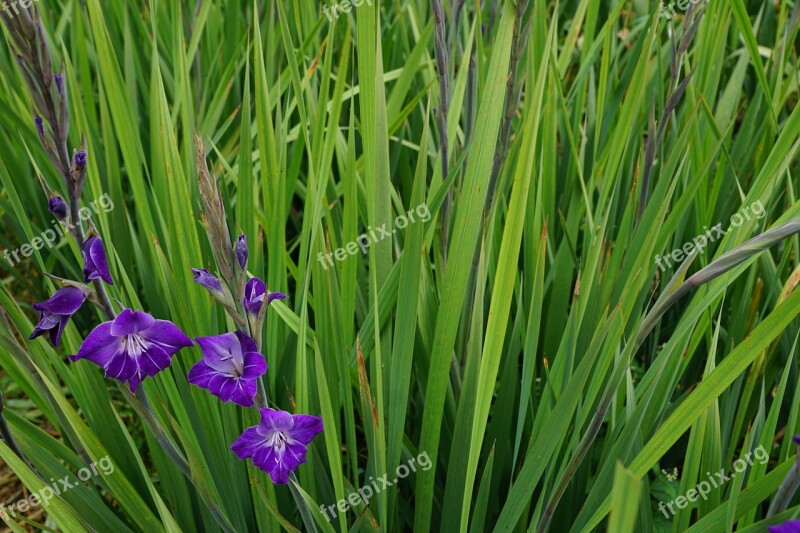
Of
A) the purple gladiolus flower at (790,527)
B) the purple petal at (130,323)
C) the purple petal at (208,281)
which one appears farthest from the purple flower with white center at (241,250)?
the purple gladiolus flower at (790,527)

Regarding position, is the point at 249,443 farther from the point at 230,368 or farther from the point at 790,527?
the point at 790,527

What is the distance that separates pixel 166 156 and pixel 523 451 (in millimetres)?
997

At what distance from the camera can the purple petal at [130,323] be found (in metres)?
0.95

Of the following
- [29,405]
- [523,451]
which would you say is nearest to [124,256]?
[29,405]

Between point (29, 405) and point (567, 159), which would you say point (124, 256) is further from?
point (567, 159)

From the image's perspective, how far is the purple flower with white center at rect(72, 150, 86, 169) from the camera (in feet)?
3.05

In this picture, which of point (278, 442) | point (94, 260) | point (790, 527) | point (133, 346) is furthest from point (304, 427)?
point (790, 527)

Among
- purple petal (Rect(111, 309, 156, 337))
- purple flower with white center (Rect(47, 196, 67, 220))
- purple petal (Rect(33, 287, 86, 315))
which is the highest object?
purple flower with white center (Rect(47, 196, 67, 220))

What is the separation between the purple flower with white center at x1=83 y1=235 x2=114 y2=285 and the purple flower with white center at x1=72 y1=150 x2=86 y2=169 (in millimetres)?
98

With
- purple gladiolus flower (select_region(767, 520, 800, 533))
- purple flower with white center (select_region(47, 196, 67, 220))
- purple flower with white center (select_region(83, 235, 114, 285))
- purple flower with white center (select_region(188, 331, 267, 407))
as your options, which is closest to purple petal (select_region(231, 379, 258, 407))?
purple flower with white center (select_region(188, 331, 267, 407))

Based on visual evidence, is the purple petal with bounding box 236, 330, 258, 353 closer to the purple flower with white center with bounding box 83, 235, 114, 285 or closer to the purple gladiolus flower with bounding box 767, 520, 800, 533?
the purple flower with white center with bounding box 83, 235, 114, 285

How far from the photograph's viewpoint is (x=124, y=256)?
1938 millimetres

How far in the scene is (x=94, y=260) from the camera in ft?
3.07

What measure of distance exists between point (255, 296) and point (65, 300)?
0.26 meters
